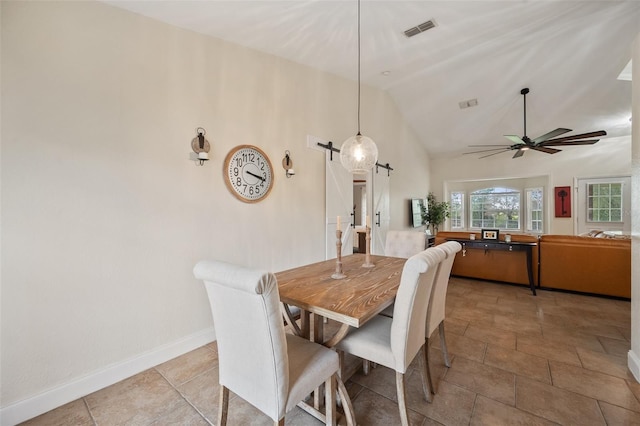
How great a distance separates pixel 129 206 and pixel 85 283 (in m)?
0.61

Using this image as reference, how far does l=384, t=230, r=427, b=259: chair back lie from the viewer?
111 inches

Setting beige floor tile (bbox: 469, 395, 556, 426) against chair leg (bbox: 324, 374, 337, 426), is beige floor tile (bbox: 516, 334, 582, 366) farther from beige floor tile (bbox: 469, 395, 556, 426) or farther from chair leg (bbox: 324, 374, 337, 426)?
chair leg (bbox: 324, 374, 337, 426)

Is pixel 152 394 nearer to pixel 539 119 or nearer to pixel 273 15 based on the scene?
pixel 273 15

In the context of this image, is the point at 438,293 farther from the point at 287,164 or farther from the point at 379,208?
the point at 379,208

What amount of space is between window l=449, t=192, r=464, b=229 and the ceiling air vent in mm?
6330

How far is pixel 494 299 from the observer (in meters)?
3.51

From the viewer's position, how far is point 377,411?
161 centimetres

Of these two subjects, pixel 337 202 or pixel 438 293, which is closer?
pixel 438 293

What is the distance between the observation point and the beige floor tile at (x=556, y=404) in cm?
154

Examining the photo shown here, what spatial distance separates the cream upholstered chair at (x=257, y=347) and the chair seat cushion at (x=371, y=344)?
9.0 inches

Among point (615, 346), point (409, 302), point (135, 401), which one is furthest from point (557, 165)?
point (135, 401)

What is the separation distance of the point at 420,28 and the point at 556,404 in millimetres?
3516

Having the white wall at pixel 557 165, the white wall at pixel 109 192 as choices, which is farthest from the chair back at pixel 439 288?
the white wall at pixel 557 165

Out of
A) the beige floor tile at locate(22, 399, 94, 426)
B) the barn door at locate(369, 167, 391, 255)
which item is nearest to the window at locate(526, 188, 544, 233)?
the barn door at locate(369, 167, 391, 255)
